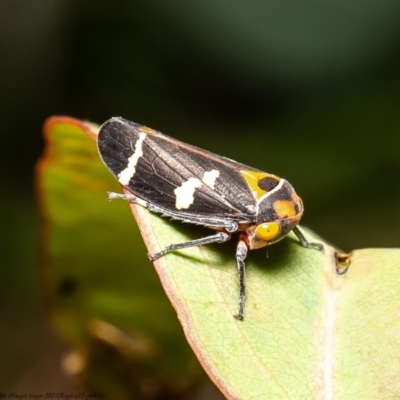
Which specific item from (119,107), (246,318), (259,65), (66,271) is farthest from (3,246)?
(246,318)

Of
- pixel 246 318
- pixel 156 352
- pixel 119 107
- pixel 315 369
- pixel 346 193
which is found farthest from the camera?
pixel 119 107

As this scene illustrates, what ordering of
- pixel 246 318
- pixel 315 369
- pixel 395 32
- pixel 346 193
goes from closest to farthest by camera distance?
pixel 315 369 → pixel 246 318 → pixel 346 193 → pixel 395 32

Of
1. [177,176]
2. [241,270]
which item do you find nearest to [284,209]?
[241,270]

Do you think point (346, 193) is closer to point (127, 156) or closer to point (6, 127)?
point (127, 156)

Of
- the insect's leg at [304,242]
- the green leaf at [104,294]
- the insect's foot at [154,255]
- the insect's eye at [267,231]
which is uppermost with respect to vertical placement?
the insect's eye at [267,231]

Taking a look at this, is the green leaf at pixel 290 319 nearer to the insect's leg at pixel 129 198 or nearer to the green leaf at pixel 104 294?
the insect's leg at pixel 129 198

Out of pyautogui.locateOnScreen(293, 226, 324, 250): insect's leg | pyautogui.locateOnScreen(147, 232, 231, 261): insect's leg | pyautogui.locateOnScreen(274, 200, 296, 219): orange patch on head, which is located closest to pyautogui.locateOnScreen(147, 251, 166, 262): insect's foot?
pyautogui.locateOnScreen(147, 232, 231, 261): insect's leg

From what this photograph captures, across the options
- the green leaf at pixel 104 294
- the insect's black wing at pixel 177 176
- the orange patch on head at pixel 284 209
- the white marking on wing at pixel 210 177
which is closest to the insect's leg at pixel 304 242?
the orange patch on head at pixel 284 209
